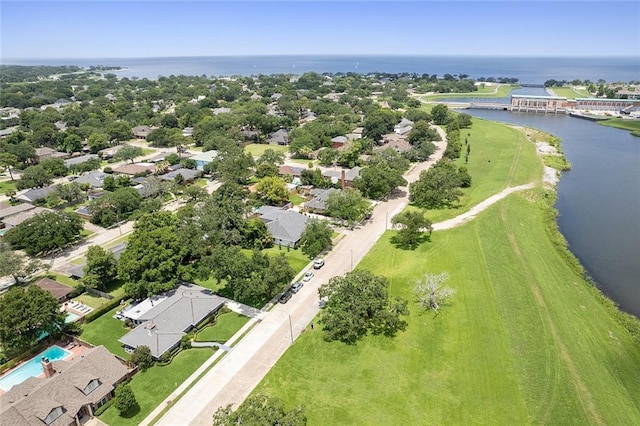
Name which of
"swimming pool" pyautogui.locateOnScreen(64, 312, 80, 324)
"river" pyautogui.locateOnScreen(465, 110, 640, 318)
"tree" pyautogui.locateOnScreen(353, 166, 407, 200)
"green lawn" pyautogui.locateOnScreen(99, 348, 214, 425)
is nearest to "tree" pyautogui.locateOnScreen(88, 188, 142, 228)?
"swimming pool" pyautogui.locateOnScreen(64, 312, 80, 324)

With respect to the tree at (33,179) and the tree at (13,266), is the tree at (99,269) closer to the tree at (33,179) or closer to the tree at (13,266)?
the tree at (13,266)

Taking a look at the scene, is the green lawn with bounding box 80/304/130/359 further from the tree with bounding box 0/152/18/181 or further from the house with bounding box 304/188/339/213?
the tree with bounding box 0/152/18/181

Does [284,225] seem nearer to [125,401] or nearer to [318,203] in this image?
[318,203]

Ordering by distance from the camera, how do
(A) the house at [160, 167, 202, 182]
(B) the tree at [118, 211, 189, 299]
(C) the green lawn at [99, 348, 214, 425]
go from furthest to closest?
(A) the house at [160, 167, 202, 182]
(B) the tree at [118, 211, 189, 299]
(C) the green lawn at [99, 348, 214, 425]

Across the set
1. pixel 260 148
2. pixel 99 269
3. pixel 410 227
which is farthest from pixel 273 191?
pixel 260 148

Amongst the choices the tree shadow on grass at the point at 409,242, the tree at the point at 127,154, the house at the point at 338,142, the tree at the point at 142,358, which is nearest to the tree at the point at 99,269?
the tree at the point at 142,358

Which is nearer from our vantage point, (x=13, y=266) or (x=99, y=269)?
(x=13, y=266)

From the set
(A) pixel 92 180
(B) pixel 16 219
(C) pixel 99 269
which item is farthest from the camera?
(A) pixel 92 180
